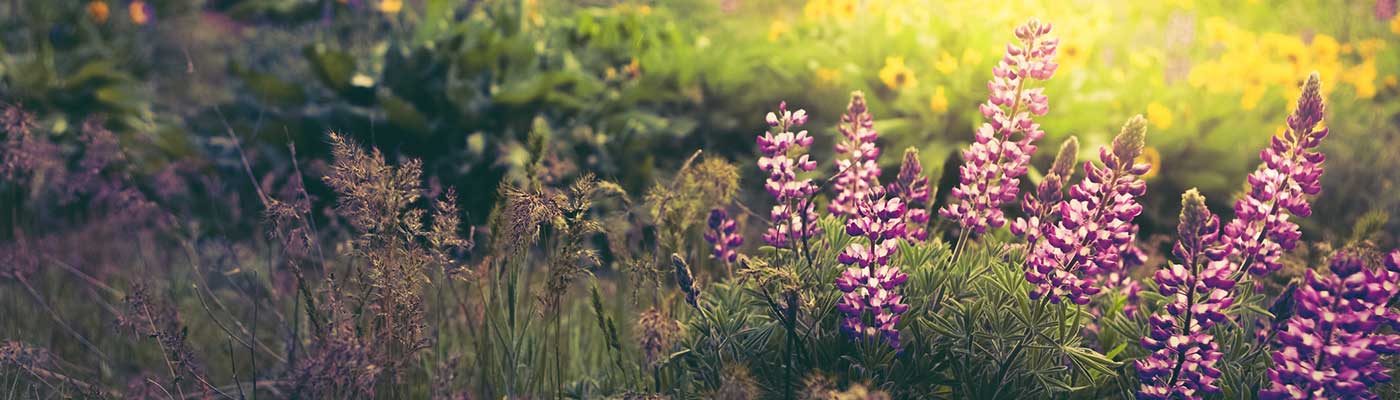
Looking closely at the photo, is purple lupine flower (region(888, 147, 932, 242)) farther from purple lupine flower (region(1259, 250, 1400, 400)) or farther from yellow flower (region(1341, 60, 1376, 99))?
yellow flower (region(1341, 60, 1376, 99))

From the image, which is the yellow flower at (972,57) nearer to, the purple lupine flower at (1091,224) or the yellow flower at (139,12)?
the purple lupine flower at (1091,224)

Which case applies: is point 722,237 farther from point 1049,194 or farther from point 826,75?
point 826,75

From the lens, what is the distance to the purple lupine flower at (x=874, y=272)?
190cm

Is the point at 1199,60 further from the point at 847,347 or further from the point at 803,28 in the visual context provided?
the point at 847,347

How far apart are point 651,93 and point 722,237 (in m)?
2.45

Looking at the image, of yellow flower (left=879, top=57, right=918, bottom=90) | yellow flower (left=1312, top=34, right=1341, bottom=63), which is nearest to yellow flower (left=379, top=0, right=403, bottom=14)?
yellow flower (left=879, top=57, right=918, bottom=90)

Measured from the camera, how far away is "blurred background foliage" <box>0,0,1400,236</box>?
4.43 metres

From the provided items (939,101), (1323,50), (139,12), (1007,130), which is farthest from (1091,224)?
(139,12)

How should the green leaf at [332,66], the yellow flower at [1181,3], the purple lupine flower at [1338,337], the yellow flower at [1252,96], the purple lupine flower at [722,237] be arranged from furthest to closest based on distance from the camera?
the yellow flower at [1181,3], the yellow flower at [1252,96], the green leaf at [332,66], the purple lupine flower at [722,237], the purple lupine flower at [1338,337]

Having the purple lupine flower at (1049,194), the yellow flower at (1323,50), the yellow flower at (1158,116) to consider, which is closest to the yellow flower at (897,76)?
the yellow flower at (1158,116)

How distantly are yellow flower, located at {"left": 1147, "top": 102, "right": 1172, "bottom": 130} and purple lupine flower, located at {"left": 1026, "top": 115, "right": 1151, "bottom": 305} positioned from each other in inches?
118

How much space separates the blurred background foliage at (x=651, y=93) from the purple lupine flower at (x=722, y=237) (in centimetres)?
152

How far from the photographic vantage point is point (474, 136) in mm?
4383

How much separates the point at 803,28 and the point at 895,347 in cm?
410
